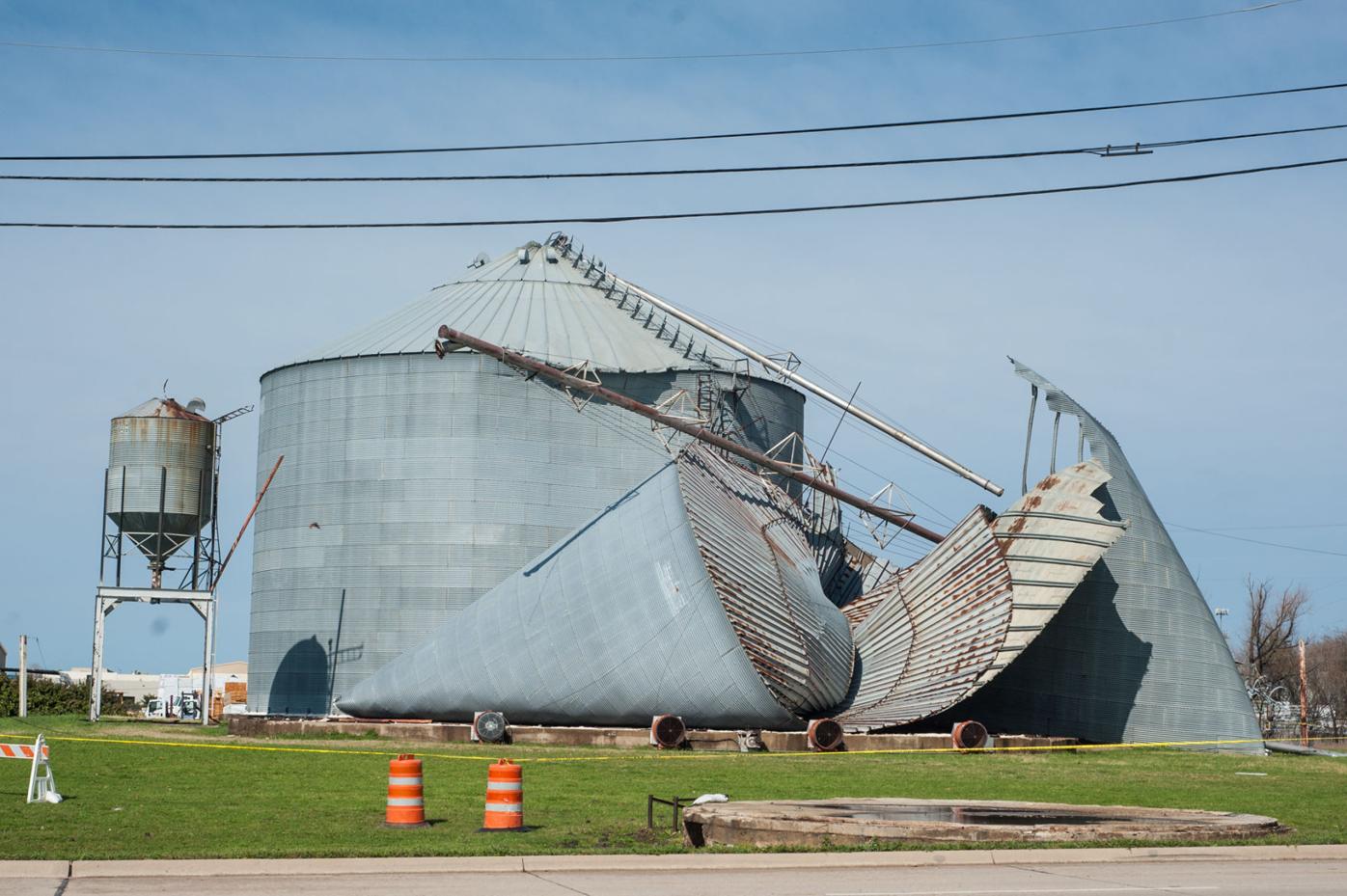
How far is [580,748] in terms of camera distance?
39156 mm

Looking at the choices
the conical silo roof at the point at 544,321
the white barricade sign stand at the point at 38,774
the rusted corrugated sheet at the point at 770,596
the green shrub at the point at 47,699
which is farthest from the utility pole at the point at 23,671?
the white barricade sign stand at the point at 38,774

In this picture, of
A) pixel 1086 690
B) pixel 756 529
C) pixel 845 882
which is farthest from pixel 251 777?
pixel 1086 690

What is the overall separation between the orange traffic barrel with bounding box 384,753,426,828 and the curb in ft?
11.4

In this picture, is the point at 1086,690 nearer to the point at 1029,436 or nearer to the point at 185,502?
the point at 1029,436

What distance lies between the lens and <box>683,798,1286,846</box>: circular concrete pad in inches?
695

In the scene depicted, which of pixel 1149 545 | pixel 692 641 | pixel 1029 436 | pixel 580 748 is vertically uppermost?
pixel 1029 436

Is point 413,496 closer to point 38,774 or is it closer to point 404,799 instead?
point 38,774

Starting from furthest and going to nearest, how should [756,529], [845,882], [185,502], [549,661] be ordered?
[185,502] → [756,529] → [549,661] → [845,882]

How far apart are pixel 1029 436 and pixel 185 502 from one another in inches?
1142

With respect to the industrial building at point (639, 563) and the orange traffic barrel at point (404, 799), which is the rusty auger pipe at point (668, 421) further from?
the orange traffic barrel at point (404, 799)

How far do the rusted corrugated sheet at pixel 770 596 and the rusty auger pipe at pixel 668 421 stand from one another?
5833mm

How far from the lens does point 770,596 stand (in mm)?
43438

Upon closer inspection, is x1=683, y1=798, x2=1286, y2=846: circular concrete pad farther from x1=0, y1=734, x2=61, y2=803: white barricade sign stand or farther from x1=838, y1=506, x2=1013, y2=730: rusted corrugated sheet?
x1=838, y1=506, x2=1013, y2=730: rusted corrugated sheet

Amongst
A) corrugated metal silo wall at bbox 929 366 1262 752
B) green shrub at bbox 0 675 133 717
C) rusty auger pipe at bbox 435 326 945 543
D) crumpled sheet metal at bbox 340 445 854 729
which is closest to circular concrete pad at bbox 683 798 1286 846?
crumpled sheet metal at bbox 340 445 854 729
